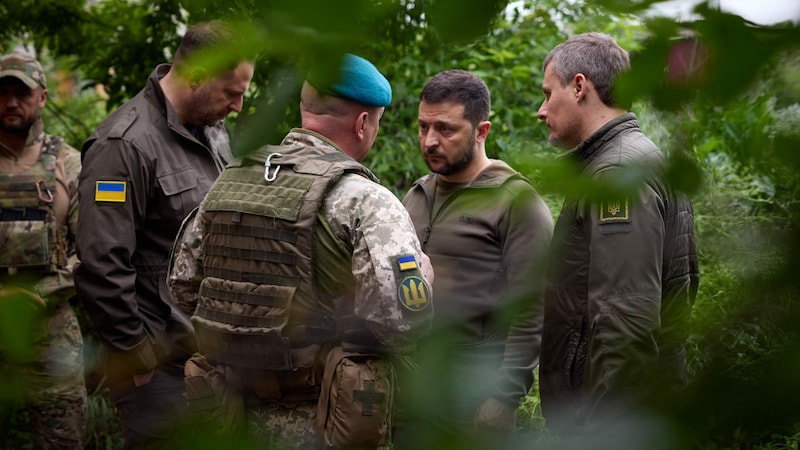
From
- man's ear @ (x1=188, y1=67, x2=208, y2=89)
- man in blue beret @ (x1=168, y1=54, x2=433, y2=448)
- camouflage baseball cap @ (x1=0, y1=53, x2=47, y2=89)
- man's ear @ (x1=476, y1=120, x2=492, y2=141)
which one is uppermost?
camouflage baseball cap @ (x1=0, y1=53, x2=47, y2=89)

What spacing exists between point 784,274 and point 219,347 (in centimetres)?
217

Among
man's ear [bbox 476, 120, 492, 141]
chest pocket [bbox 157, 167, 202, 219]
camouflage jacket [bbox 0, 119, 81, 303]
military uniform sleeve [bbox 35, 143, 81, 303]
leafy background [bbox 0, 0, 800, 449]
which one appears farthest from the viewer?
military uniform sleeve [bbox 35, 143, 81, 303]

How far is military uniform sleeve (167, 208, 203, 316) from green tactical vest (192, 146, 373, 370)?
18 cm

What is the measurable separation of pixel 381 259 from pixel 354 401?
422mm

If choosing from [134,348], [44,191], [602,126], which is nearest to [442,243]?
[602,126]

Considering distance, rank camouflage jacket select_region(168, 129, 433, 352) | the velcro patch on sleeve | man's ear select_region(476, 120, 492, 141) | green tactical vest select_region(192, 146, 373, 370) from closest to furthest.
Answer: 1. the velcro patch on sleeve
2. camouflage jacket select_region(168, 129, 433, 352)
3. green tactical vest select_region(192, 146, 373, 370)
4. man's ear select_region(476, 120, 492, 141)

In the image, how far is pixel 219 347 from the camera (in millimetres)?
2619

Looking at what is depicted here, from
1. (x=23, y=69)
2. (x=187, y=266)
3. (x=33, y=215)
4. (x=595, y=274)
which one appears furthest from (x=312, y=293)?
(x=23, y=69)

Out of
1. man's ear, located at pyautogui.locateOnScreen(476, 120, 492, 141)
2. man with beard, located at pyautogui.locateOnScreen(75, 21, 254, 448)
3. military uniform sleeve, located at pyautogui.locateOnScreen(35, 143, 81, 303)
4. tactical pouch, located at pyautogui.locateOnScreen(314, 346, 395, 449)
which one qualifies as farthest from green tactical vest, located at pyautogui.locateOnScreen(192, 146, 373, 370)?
military uniform sleeve, located at pyautogui.locateOnScreen(35, 143, 81, 303)

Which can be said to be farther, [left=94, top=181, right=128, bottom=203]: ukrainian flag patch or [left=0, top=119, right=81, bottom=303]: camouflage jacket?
[left=0, top=119, right=81, bottom=303]: camouflage jacket

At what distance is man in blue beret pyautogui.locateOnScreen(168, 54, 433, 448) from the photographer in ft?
8.11

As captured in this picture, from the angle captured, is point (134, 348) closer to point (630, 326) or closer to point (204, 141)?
point (204, 141)

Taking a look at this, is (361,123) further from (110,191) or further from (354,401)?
(110,191)

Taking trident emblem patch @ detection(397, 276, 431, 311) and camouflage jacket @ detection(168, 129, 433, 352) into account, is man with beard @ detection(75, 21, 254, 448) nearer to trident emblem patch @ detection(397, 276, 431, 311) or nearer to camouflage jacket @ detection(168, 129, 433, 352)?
camouflage jacket @ detection(168, 129, 433, 352)
